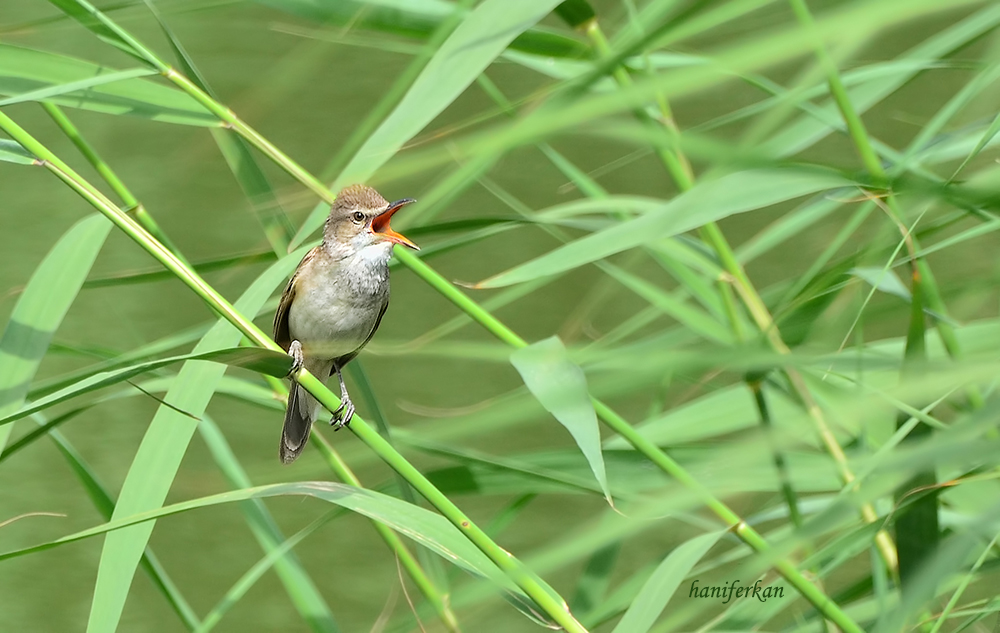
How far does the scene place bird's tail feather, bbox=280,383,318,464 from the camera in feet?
5.63

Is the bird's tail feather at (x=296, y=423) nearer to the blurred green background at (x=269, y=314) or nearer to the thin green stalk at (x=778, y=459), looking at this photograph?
the thin green stalk at (x=778, y=459)

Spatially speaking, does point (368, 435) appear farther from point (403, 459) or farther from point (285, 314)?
point (285, 314)

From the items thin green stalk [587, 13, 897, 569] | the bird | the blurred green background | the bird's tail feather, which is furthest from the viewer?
the blurred green background

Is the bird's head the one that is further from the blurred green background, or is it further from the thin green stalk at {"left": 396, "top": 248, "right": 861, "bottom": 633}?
the blurred green background

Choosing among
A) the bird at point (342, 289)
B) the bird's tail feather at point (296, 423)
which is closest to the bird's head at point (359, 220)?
the bird at point (342, 289)

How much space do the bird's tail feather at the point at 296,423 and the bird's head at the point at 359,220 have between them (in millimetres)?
321

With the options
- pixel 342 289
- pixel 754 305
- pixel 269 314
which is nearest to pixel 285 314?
pixel 342 289

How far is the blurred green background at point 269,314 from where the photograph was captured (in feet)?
12.5

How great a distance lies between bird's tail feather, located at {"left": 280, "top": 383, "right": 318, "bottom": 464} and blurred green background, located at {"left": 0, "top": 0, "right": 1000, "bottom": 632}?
4.15 feet

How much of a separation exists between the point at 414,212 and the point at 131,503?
418mm

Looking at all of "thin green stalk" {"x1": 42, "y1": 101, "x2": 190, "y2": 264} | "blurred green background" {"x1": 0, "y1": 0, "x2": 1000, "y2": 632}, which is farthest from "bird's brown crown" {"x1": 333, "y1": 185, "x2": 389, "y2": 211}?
"blurred green background" {"x1": 0, "y1": 0, "x2": 1000, "y2": 632}

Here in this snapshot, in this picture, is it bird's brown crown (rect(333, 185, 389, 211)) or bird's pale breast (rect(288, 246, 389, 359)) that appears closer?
bird's pale breast (rect(288, 246, 389, 359))

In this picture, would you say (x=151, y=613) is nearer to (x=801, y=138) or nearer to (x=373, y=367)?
(x=373, y=367)

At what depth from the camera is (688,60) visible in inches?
57.3
